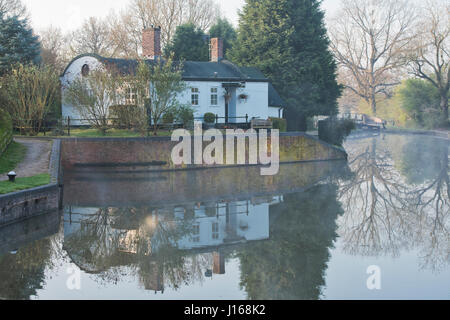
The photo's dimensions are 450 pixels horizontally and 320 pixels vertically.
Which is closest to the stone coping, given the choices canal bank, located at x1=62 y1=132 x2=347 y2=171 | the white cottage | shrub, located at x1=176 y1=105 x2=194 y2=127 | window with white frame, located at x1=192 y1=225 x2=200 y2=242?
canal bank, located at x1=62 y1=132 x2=347 y2=171

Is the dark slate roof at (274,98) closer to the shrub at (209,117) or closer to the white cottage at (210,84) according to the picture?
the white cottage at (210,84)

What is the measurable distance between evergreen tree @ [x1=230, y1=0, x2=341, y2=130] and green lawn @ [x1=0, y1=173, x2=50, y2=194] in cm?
2587

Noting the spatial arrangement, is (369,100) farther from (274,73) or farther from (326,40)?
(274,73)

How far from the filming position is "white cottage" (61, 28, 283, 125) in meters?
31.2

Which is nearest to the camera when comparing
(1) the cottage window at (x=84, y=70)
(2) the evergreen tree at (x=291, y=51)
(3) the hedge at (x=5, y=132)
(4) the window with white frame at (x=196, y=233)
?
(4) the window with white frame at (x=196, y=233)

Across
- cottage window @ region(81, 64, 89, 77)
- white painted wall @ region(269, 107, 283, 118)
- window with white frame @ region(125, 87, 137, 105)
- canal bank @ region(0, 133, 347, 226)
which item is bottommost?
canal bank @ region(0, 133, 347, 226)

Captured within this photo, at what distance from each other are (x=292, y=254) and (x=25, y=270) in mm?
5233

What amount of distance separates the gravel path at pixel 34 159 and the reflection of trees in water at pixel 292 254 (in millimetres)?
7717

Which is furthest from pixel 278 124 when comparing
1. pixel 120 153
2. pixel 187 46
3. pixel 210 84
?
pixel 187 46

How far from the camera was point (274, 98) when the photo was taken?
37375mm

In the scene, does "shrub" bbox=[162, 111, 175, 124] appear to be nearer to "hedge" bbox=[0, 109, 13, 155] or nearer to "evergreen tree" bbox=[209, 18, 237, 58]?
"hedge" bbox=[0, 109, 13, 155]

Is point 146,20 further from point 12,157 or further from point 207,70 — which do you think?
point 12,157

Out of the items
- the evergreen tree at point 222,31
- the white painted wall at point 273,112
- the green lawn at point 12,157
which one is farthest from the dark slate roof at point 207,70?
the evergreen tree at point 222,31

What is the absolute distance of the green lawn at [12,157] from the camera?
17125 millimetres
